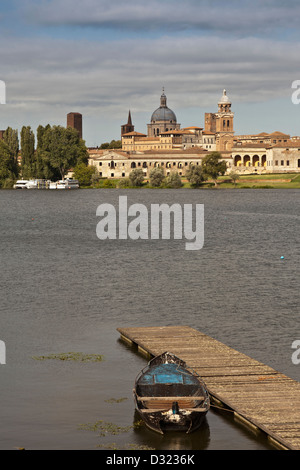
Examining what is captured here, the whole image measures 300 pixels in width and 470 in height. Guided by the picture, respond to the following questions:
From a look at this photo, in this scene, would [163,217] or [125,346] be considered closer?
[125,346]

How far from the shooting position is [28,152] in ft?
545

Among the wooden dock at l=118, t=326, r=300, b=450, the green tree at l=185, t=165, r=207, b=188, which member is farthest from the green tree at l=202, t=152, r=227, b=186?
the wooden dock at l=118, t=326, r=300, b=450

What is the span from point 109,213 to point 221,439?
8788cm

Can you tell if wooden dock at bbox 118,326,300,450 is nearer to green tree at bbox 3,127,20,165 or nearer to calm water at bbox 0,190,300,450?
calm water at bbox 0,190,300,450

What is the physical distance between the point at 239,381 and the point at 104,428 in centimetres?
412

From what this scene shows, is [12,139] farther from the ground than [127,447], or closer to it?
farther from the ground

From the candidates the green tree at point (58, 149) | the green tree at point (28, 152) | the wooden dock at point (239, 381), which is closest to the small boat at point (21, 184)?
the green tree at point (58, 149)

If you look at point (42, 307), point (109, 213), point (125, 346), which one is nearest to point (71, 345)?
point (125, 346)

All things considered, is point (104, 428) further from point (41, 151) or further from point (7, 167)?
point (7, 167)

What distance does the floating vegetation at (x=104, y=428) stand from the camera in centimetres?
1822

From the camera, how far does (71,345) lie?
85.1ft

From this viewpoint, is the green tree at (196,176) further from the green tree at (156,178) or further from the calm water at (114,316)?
the calm water at (114,316)

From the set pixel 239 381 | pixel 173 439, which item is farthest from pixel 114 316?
pixel 173 439
